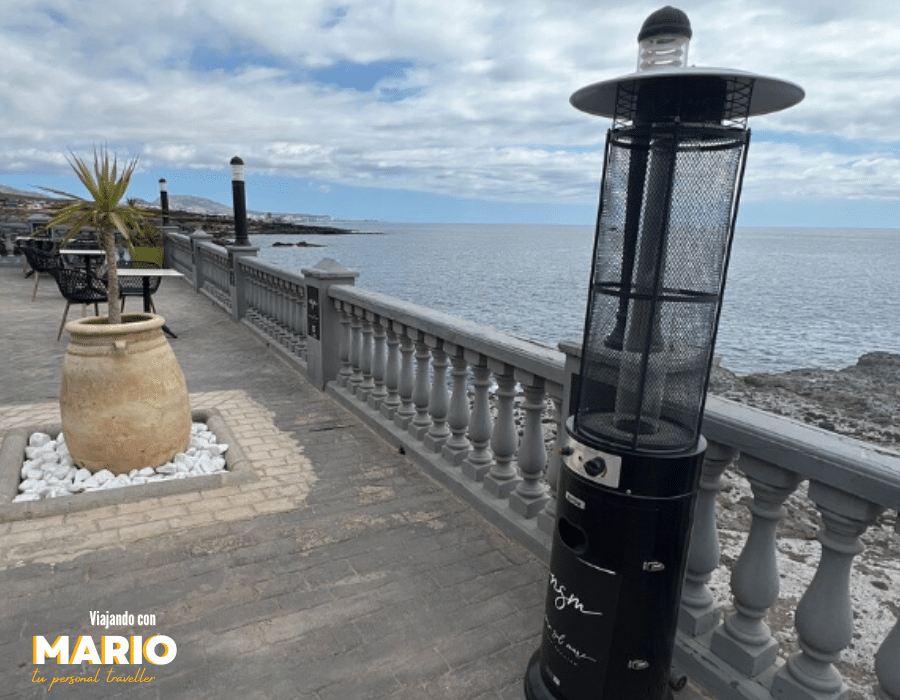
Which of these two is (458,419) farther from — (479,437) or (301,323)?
(301,323)

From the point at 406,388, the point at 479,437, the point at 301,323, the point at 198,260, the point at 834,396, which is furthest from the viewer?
the point at 834,396

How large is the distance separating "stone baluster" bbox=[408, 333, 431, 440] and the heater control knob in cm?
255

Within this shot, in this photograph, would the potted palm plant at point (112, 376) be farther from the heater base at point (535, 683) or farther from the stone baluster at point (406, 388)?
the heater base at point (535, 683)

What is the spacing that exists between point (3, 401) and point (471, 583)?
206 inches

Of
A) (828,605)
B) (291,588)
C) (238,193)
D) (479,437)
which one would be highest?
(238,193)

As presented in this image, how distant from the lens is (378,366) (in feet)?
17.3

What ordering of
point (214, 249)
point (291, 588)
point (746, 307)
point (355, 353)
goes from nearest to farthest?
point (291, 588) → point (355, 353) → point (214, 249) → point (746, 307)

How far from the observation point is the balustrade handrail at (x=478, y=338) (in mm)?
3213

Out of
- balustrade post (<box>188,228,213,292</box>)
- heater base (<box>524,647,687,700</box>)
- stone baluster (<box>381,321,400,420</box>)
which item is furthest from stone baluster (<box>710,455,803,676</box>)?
balustrade post (<box>188,228,213,292</box>)

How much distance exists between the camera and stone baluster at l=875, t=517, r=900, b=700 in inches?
70.6

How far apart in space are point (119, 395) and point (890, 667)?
4046 mm

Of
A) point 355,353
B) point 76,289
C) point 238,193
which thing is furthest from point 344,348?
point 238,193

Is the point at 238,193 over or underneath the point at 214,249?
over

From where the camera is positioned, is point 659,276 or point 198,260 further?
point 198,260
